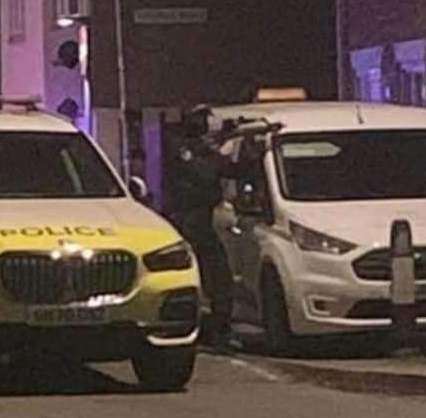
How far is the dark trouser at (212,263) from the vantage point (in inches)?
717

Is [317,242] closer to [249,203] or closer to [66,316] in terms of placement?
[249,203]

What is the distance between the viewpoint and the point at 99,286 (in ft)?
46.8

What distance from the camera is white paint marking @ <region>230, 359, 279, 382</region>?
51.5 ft

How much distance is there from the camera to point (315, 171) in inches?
679

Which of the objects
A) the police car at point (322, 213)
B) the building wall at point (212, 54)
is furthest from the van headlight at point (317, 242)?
the building wall at point (212, 54)

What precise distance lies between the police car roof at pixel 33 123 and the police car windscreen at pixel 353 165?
1.83 meters

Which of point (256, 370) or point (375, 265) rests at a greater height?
point (375, 265)

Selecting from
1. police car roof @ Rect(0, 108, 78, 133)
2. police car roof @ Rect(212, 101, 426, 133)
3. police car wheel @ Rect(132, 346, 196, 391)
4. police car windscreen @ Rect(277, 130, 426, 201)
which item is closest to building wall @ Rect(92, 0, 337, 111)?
police car roof @ Rect(212, 101, 426, 133)

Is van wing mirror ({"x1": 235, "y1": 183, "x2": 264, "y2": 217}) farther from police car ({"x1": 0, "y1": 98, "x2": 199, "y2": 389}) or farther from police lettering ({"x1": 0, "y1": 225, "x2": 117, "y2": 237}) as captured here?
police lettering ({"x1": 0, "y1": 225, "x2": 117, "y2": 237})

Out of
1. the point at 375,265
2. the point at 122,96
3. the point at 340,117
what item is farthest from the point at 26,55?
the point at 375,265

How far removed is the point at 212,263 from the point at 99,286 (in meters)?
4.26

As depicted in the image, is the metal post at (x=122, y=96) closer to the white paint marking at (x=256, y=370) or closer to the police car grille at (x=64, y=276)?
the white paint marking at (x=256, y=370)

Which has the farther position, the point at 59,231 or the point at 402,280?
the point at 402,280

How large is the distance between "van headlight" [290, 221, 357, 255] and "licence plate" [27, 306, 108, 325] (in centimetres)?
268
